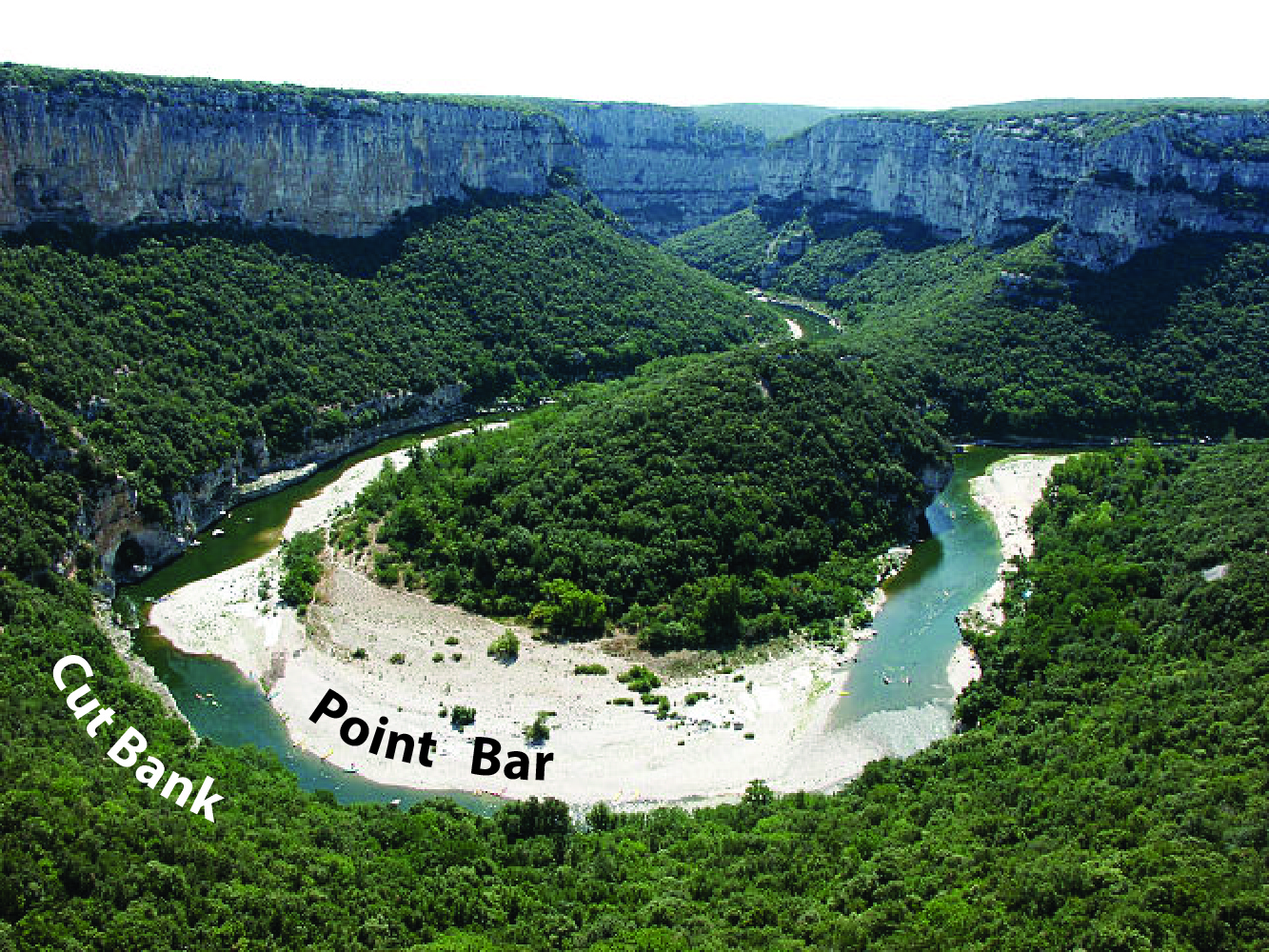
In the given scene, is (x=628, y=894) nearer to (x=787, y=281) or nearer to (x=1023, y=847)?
(x=1023, y=847)

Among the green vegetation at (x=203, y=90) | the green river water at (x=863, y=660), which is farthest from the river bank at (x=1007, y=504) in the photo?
the green vegetation at (x=203, y=90)

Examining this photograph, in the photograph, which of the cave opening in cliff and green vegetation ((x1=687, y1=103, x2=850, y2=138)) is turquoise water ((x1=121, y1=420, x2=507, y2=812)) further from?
green vegetation ((x1=687, y1=103, x2=850, y2=138))

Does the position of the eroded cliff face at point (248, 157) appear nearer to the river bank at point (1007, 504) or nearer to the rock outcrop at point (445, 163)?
the rock outcrop at point (445, 163)

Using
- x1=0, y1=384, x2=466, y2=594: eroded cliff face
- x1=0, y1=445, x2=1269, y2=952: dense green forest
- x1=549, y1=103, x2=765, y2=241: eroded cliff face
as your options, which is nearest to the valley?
x1=0, y1=445, x2=1269, y2=952: dense green forest

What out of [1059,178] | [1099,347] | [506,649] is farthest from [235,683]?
[1059,178]

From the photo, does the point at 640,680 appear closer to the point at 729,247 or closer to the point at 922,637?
the point at 922,637
